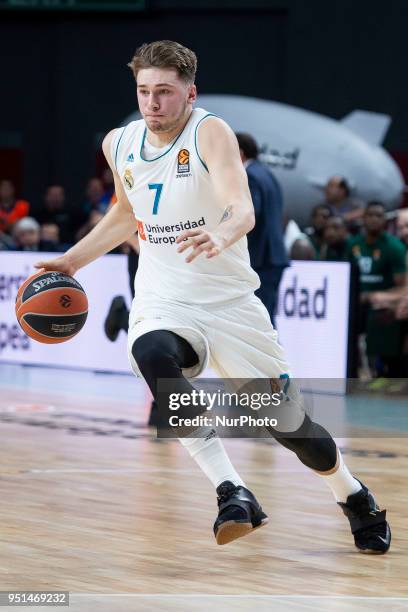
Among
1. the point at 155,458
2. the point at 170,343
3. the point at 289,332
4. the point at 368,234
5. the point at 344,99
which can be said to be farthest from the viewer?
the point at 344,99

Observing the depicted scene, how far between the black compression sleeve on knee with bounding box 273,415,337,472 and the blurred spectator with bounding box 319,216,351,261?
8.33 metres

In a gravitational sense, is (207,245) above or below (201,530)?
above

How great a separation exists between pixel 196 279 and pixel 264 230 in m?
4.21

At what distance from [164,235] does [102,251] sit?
435 millimetres

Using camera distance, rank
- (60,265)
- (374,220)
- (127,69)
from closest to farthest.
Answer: (60,265) → (374,220) → (127,69)

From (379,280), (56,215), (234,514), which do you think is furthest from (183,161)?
(56,215)

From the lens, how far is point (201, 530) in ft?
19.4

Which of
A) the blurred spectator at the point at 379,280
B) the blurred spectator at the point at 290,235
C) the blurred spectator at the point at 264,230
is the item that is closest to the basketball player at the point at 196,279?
the blurred spectator at the point at 264,230

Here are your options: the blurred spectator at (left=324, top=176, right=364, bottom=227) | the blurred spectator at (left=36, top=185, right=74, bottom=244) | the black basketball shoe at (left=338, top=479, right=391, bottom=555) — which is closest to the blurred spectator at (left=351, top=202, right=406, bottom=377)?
the blurred spectator at (left=324, top=176, right=364, bottom=227)

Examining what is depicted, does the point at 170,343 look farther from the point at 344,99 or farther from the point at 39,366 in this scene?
the point at 344,99

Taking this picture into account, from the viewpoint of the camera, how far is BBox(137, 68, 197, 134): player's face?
5188 millimetres

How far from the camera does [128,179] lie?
545 cm

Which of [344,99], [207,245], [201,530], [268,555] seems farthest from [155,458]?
[344,99]

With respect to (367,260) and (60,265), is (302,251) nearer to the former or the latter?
(367,260)
